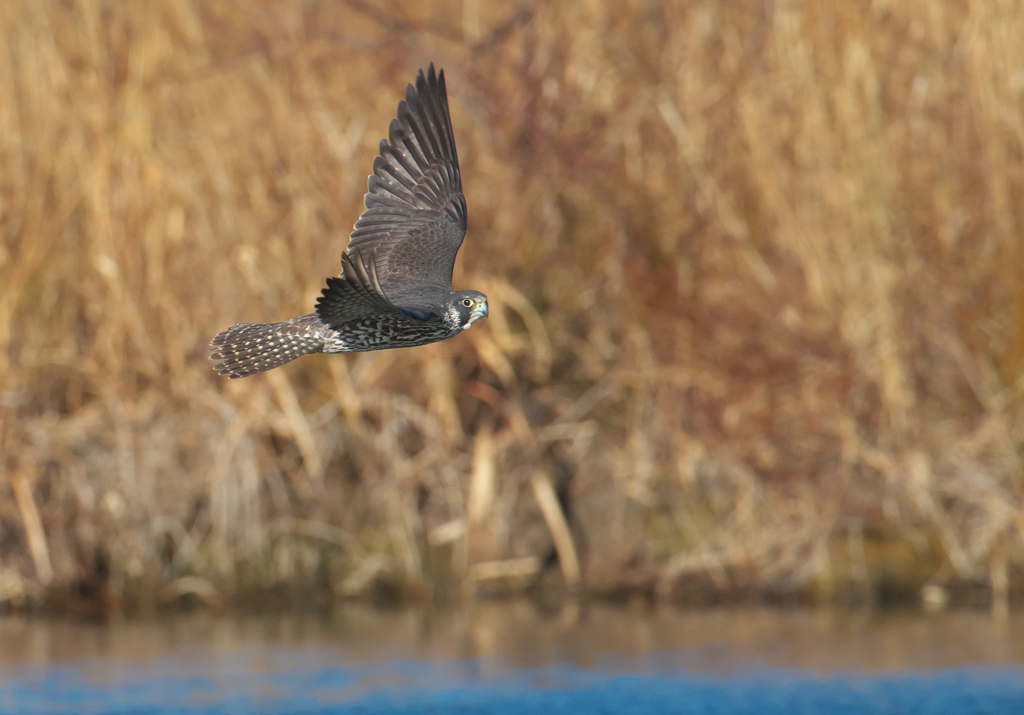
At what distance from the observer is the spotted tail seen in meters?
4.94

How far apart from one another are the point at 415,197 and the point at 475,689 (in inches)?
112

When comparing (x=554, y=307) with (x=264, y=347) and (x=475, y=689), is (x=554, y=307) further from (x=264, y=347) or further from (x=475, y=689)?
(x=264, y=347)

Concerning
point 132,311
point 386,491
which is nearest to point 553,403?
point 386,491

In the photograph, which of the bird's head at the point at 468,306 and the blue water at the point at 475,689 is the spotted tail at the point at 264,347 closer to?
the bird's head at the point at 468,306

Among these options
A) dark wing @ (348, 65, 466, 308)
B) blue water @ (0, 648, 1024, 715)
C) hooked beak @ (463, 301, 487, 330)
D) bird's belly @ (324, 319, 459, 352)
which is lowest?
blue water @ (0, 648, 1024, 715)

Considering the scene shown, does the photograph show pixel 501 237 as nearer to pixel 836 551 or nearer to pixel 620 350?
pixel 620 350

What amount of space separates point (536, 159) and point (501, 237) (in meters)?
0.51

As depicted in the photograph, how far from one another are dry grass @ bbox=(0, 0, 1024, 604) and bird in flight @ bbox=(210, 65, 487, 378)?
2593mm

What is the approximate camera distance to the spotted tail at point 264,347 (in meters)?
4.94

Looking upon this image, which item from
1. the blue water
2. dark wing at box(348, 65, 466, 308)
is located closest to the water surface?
the blue water

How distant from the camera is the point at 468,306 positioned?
16.1 ft

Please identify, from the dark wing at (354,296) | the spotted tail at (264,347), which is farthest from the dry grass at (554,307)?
the dark wing at (354,296)

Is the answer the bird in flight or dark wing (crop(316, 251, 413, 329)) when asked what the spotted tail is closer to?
the bird in flight

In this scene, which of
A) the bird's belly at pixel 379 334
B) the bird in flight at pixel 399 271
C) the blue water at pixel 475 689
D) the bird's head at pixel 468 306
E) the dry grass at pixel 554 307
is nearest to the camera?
the bird in flight at pixel 399 271
